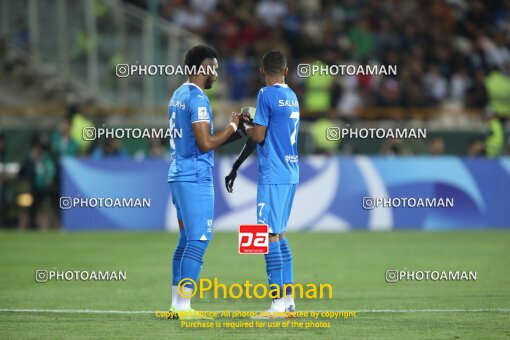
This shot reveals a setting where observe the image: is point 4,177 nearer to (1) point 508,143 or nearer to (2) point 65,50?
(2) point 65,50

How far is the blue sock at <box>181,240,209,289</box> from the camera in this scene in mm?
9938

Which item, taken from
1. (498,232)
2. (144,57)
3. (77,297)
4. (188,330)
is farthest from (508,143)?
(188,330)

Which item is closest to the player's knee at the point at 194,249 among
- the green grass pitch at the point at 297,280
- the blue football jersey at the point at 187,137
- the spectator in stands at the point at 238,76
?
the blue football jersey at the point at 187,137

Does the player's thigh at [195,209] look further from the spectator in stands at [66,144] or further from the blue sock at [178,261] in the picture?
the spectator in stands at [66,144]

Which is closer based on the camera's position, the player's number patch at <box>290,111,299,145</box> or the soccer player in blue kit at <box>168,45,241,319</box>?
the soccer player in blue kit at <box>168,45,241,319</box>

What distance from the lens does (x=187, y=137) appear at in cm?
1003

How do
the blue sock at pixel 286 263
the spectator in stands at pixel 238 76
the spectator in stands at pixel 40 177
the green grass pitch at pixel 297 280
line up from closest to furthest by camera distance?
the green grass pitch at pixel 297 280
the blue sock at pixel 286 263
the spectator in stands at pixel 40 177
the spectator in stands at pixel 238 76

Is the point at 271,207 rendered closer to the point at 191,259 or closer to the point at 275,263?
the point at 275,263

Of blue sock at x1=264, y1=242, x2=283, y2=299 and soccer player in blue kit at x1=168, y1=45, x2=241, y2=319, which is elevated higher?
soccer player in blue kit at x1=168, y1=45, x2=241, y2=319

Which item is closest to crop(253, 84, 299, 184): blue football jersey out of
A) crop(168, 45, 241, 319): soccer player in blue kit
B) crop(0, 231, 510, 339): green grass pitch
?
crop(168, 45, 241, 319): soccer player in blue kit

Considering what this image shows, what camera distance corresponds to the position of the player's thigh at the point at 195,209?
9.95 meters

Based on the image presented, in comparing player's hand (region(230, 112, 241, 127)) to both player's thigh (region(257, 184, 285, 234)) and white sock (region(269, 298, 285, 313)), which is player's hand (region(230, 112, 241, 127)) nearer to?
player's thigh (region(257, 184, 285, 234))

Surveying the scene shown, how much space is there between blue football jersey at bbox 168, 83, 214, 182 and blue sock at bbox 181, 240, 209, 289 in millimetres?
643

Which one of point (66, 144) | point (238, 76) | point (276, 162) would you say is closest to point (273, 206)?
point (276, 162)
